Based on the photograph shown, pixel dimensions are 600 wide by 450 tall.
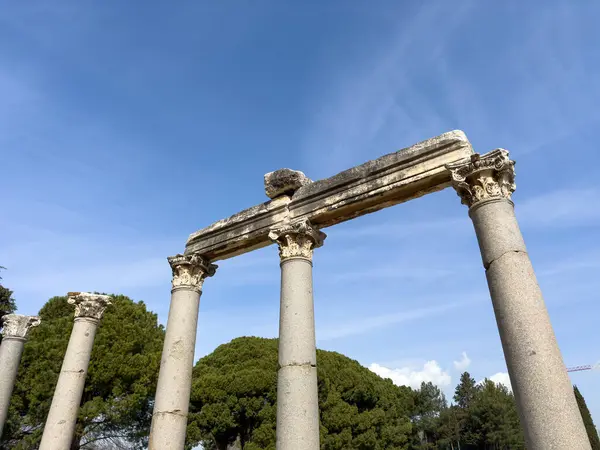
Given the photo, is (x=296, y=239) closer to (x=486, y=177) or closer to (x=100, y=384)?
(x=486, y=177)

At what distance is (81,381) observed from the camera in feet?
44.5

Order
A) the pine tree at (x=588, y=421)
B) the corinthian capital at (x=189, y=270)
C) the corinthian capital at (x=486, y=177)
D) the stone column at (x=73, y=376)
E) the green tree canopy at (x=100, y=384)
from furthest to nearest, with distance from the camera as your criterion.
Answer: the pine tree at (x=588, y=421) < the green tree canopy at (x=100, y=384) < the corinthian capital at (x=189, y=270) < the stone column at (x=73, y=376) < the corinthian capital at (x=486, y=177)

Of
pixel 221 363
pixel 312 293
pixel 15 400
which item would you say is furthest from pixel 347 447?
pixel 312 293

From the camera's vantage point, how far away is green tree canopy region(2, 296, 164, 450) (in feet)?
75.9

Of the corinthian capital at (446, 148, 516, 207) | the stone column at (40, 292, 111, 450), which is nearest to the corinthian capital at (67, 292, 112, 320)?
the stone column at (40, 292, 111, 450)

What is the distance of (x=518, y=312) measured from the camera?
288 inches

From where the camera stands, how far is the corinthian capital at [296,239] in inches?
438

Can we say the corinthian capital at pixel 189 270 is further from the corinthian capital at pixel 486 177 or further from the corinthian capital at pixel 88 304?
the corinthian capital at pixel 486 177

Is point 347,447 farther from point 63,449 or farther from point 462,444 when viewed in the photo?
point 462,444

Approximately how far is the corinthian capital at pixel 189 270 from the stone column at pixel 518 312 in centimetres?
766

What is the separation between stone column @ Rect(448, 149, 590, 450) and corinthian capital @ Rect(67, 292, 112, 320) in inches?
462

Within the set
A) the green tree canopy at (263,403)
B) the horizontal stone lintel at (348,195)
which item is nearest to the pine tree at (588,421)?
the green tree canopy at (263,403)

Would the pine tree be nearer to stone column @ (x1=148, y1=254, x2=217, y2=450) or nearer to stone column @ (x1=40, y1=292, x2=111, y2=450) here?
stone column @ (x1=148, y1=254, x2=217, y2=450)

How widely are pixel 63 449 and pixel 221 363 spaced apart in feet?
86.6
